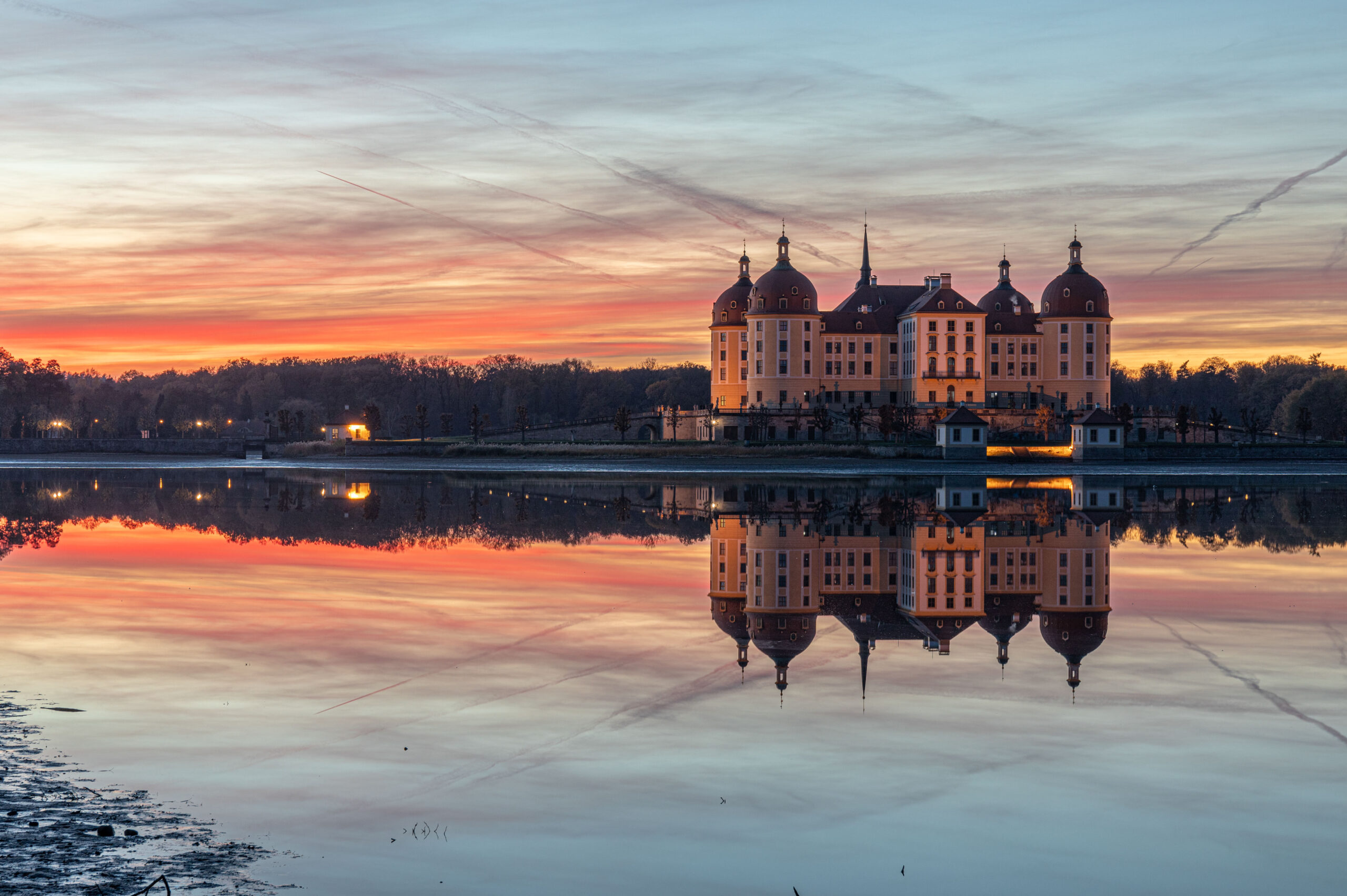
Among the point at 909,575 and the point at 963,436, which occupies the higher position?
the point at 963,436

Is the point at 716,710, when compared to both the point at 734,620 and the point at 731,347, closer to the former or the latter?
the point at 734,620

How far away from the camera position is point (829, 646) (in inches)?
663

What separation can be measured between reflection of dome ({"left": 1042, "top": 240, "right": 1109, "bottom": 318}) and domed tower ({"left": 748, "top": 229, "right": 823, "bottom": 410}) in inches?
883

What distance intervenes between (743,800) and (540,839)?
173 centimetres

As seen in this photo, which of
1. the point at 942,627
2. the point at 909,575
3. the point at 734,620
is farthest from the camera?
the point at 909,575

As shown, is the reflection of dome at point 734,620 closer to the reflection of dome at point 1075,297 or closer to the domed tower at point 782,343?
the domed tower at point 782,343

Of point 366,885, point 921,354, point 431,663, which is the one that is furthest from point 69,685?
point 921,354

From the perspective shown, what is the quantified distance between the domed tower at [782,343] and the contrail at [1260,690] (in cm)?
9911

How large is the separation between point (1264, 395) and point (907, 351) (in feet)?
220

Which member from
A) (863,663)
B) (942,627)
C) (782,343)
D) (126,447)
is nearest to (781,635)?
(863,663)

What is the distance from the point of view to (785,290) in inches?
4633

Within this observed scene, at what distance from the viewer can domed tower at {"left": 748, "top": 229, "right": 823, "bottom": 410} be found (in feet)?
384

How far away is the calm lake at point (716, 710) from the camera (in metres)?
8.78

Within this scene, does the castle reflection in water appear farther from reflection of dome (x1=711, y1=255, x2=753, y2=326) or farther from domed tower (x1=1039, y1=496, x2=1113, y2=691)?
reflection of dome (x1=711, y1=255, x2=753, y2=326)
